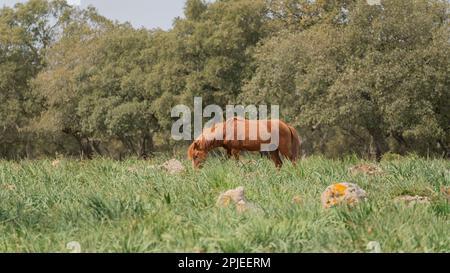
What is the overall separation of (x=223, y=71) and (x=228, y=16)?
129 inches

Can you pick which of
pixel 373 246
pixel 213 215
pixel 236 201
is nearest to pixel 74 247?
pixel 213 215

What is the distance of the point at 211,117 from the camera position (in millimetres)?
41094

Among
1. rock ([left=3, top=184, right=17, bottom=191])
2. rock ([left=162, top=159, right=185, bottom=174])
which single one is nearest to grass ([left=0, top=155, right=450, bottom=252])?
rock ([left=3, top=184, right=17, bottom=191])

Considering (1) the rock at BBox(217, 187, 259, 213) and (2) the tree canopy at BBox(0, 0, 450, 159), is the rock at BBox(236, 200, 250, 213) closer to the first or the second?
→ (1) the rock at BBox(217, 187, 259, 213)

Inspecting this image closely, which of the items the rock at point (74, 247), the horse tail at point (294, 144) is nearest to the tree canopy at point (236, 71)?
the horse tail at point (294, 144)

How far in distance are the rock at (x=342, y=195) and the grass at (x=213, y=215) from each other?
0.14 m

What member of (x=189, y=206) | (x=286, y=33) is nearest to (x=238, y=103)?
(x=286, y=33)

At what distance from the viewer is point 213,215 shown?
7148 mm

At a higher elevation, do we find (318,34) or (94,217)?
(318,34)

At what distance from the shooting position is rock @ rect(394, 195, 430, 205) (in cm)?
793

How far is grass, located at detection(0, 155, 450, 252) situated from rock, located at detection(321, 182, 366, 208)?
0.14m

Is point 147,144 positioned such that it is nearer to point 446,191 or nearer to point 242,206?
point 446,191
